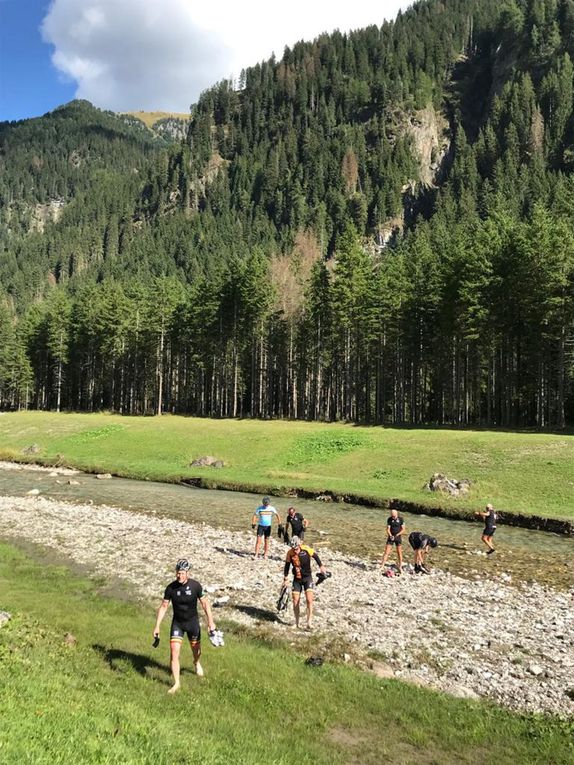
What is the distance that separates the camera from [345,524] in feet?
91.5

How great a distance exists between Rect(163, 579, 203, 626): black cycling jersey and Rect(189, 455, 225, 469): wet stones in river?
3390 cm

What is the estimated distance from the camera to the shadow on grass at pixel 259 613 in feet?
49.4

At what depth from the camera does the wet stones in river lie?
149ft

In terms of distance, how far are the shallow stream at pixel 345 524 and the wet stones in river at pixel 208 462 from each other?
5.07m

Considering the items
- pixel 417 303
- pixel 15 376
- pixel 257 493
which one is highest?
pixel 417 303

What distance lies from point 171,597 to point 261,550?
12.0 m

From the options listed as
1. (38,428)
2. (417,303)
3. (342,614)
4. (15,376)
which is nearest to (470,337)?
(417,303)

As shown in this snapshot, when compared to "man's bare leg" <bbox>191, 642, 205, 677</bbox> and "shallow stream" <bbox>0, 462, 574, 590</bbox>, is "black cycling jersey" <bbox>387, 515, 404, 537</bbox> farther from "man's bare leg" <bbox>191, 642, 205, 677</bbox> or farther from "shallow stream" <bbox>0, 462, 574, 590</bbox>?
"man's bare leg" <bbox>191, 642, 205, 677</bbox>

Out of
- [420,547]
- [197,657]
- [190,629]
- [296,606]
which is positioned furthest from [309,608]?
[420,547]

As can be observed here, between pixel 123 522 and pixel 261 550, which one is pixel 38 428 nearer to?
pixel 123 522

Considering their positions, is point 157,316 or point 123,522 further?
point 157,316

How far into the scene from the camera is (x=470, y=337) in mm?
54469

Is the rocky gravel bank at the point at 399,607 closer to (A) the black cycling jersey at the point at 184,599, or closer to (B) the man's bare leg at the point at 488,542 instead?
(A) the black cycling jersey at the point at 184,599

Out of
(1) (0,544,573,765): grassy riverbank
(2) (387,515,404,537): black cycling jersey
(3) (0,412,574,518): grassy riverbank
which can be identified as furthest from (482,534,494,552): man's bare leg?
(1) (0,544,573,765): grassy riverbank
